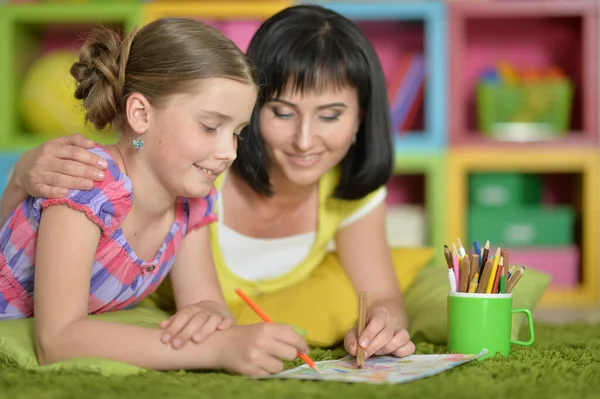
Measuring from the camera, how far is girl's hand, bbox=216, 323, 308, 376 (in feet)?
3.31

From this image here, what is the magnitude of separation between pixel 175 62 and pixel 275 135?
35cm

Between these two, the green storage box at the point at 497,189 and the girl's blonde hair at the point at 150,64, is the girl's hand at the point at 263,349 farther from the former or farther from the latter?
the green storage box at the point at 497,189

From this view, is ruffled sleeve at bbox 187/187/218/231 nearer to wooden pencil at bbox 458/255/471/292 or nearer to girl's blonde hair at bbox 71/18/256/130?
girl's blonde hair at bbox 71/18/256/130

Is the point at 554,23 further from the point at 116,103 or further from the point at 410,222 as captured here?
the point at 116,103

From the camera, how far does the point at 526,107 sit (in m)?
2.63

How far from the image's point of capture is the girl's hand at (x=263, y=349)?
1009 millimetres

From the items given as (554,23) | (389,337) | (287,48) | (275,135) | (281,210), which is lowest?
(389,337)

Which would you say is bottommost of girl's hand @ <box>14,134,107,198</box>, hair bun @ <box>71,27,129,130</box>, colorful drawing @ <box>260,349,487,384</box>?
colorful drawing @ <box>260,349,487,384</box>

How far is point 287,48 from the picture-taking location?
145 centimetres

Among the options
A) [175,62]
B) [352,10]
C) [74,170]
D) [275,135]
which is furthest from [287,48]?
[352,10]

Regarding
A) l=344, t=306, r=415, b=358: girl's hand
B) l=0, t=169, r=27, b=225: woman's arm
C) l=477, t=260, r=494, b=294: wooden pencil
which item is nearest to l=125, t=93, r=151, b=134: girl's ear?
l=0, t=169, r=27, b=225: woman's arm

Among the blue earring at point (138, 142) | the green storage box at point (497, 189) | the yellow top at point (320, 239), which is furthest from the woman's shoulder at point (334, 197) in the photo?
the green storage box at point (497, 189)

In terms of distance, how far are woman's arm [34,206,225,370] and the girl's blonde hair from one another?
0.22m

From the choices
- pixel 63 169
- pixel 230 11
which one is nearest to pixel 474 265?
pixel 63 169
